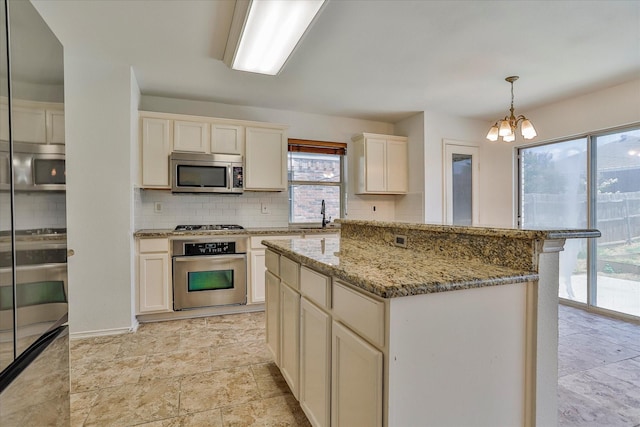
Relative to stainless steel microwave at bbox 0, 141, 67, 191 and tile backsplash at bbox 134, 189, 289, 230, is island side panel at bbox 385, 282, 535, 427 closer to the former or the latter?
stainless steel microwave at bbox 0, 141, 67, 191

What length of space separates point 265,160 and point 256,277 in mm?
1396

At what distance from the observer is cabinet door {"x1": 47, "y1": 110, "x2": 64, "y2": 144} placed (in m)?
1.10

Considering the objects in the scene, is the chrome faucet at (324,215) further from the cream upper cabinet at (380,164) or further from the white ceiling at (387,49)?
the white ceiling at (387,49)

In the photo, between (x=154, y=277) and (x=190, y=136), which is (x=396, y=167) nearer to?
(x=190, y=136)

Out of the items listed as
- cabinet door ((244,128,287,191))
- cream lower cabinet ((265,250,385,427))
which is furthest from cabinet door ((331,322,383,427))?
cabinet door ((244,128,287,191))

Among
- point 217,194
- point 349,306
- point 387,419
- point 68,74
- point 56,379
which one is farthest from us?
point 217,194

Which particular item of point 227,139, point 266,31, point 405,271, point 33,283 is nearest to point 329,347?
point 405,271

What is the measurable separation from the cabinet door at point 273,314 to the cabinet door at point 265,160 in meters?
1.80

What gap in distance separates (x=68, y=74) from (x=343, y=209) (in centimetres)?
342

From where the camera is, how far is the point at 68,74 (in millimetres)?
2900

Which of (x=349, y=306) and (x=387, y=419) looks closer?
(x=387, y=419)

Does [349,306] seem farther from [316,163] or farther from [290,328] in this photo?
[316,163]

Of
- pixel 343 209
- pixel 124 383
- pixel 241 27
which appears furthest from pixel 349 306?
pixel 343 209

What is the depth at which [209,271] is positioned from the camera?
3.50m
